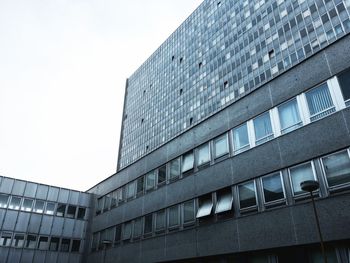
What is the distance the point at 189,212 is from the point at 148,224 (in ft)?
16.2

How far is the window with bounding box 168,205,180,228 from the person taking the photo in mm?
19812

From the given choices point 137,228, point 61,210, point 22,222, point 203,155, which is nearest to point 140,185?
point 137,228

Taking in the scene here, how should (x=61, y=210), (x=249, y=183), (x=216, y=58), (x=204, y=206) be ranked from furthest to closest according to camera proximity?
1. (x=216, y=58)
2. (x=61, y=210)
3. (x=204, y=206)
4. (x=249, y=183)

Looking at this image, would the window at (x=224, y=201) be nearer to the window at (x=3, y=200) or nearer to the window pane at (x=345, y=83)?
the window pane at (x=345, y=83)

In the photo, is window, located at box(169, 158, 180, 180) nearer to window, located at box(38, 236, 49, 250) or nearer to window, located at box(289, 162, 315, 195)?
window, located at box(289, 162, 315, 195)

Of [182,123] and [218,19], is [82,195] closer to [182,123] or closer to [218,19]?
[182,123]

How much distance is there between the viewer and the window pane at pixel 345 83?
12.5m

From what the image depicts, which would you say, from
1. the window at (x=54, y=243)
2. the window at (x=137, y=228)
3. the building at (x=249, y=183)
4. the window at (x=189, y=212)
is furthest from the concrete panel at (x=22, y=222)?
the window at (x=189, y=212)

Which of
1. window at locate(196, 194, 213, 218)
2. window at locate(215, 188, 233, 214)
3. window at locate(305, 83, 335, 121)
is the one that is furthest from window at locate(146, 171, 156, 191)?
window at locate(305, 83, 335, 121)

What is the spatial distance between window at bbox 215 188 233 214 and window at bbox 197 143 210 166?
2.46m

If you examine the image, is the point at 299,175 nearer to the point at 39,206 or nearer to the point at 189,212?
the point at 189,212

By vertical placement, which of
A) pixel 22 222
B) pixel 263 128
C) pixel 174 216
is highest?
pixel 263 128

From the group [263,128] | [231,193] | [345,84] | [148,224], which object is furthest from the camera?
[148,224]

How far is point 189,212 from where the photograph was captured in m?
19.0
